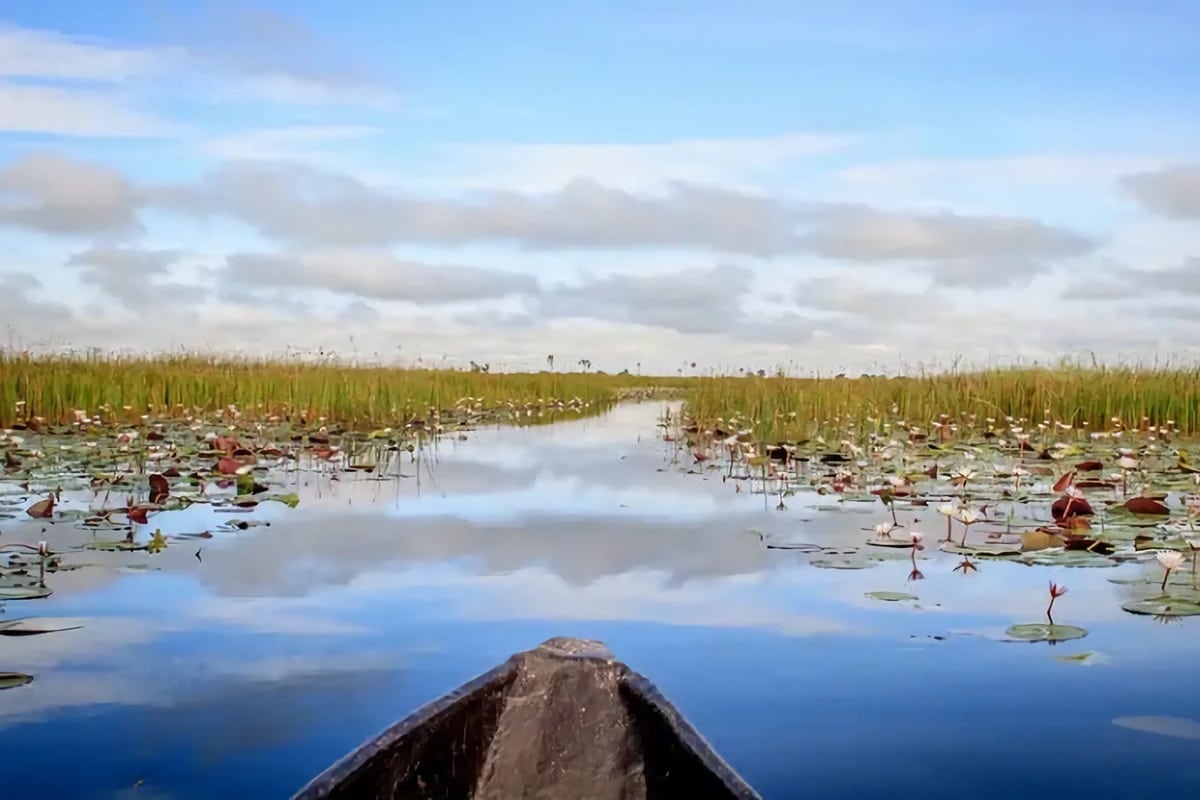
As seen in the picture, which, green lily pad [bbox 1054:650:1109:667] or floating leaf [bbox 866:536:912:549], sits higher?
floating leaf [bbox 866:536:912:549]

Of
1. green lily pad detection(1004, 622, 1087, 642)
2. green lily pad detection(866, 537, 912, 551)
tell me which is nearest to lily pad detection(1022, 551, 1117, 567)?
green lily pad detection(866, 537, 912, 551)

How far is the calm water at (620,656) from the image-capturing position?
107 inches

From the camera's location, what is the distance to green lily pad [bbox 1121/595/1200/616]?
13.4ft

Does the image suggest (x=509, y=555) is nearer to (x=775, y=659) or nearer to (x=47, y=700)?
(x=775, y=659)

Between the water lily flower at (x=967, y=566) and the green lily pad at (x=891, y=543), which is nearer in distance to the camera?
the water lily flower at (x=967, y=566)

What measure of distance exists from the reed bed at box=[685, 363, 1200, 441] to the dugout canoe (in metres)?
9.26

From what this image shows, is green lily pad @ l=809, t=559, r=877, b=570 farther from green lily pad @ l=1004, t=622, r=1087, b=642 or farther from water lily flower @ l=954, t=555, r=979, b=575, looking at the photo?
green lily pad @ l=1004, t=622, r=1087, b=642

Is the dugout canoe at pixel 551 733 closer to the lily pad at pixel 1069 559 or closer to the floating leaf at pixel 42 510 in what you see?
the lily pad at pixel 1069 559

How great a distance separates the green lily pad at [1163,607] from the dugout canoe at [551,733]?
2.76 m

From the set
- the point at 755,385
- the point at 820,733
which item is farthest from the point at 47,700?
the point at 755,385

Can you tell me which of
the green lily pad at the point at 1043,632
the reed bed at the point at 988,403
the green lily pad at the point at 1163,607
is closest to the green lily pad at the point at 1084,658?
the green lily pad at the point at 1043,632

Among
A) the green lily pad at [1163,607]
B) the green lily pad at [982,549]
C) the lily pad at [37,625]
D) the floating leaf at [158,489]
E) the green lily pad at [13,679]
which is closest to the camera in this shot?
the green lily pad at [13,679]

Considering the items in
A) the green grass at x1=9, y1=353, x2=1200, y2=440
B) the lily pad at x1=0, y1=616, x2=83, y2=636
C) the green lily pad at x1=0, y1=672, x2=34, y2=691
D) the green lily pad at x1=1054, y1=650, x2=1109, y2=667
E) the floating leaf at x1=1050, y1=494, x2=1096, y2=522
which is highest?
the green grass at x1=9, y1=353, x2=1200, y2=440

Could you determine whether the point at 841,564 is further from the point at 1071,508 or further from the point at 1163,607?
the point at 1071,508
